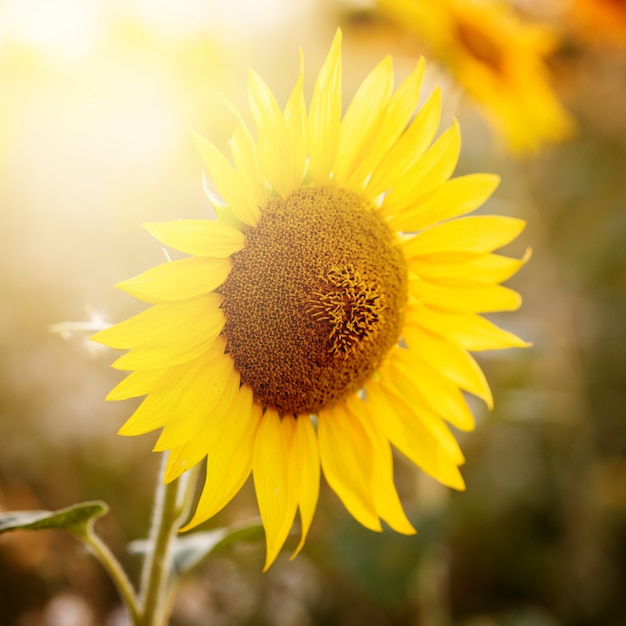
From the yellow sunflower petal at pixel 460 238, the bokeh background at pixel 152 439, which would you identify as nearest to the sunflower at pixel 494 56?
the bokeh background at pixel 152 439

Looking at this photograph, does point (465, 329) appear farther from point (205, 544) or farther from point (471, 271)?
point (205, 544)

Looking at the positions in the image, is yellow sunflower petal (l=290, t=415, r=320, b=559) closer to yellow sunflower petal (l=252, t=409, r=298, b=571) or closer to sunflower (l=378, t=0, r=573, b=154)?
yellow sunflower petal (l=252, t=409, r=298, b=571)

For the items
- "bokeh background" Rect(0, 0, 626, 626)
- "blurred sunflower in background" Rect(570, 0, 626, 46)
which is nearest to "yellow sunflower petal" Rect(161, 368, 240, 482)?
"bokeh background" Rect(0, 0, 626, 626)

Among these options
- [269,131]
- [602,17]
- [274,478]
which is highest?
[602,17]

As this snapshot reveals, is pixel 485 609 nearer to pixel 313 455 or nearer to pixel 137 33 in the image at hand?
pixel 313 455

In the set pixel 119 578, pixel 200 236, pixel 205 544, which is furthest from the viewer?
pixel 205 544

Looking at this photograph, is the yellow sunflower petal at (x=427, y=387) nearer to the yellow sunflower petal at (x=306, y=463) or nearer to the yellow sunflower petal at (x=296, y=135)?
the yellow sunflower petal at (x=306, y=463)

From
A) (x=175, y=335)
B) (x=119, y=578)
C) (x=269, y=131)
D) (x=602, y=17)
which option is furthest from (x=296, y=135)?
(x=602, y=17)
